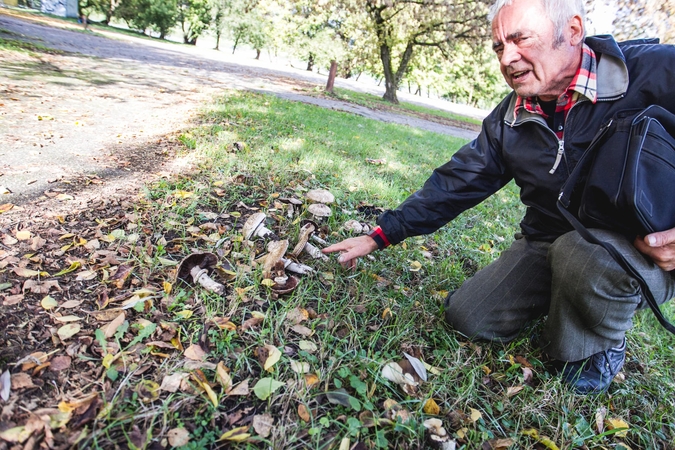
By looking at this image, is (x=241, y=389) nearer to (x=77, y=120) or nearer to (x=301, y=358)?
(x=301, y=358)

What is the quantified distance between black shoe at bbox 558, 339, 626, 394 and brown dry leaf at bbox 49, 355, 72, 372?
2036 mm

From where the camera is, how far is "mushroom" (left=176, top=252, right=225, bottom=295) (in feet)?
6.08

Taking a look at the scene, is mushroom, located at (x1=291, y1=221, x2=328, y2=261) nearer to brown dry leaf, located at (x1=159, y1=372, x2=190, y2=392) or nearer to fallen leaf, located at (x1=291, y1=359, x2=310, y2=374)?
fallen leaf, located at (x1=291, y1=359, x2=310, y2=374)

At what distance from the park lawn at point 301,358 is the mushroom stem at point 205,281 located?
34 mm

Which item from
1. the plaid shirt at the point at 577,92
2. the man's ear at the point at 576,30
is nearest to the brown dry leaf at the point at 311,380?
the plaid shirt at the point at 577,92

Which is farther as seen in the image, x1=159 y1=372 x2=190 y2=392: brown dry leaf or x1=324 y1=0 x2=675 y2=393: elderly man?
x1=324 y1=0 x2=675 y2=393: elderly man

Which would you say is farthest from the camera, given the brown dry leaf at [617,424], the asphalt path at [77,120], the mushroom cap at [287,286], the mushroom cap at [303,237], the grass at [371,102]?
the grass at [371,102]

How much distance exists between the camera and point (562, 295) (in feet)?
5.75

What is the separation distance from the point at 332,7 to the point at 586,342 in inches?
575

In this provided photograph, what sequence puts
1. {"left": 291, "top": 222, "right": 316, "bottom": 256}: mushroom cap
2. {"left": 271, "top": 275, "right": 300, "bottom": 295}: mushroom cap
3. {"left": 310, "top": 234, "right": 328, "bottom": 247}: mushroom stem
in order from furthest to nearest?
{"left": 310, "top": 234, "right": 328, "bottom": 247}: mushroom stem → {"left": 291, "top": 222, "right": 316, "bottom": 256}: mushroom cap → {"left": 271, "top": 275, "right": 300, "bottom": 295}: mushroom cap

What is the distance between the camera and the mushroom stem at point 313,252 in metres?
2.28

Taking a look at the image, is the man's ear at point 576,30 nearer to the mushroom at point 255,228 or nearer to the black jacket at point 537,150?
the black jacket at point 537,150

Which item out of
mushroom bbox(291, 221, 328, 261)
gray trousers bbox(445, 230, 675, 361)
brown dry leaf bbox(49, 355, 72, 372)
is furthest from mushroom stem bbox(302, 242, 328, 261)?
brown dry leaf bbox(49, 355, 72, 372)

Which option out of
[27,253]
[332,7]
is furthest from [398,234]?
[332,7]
